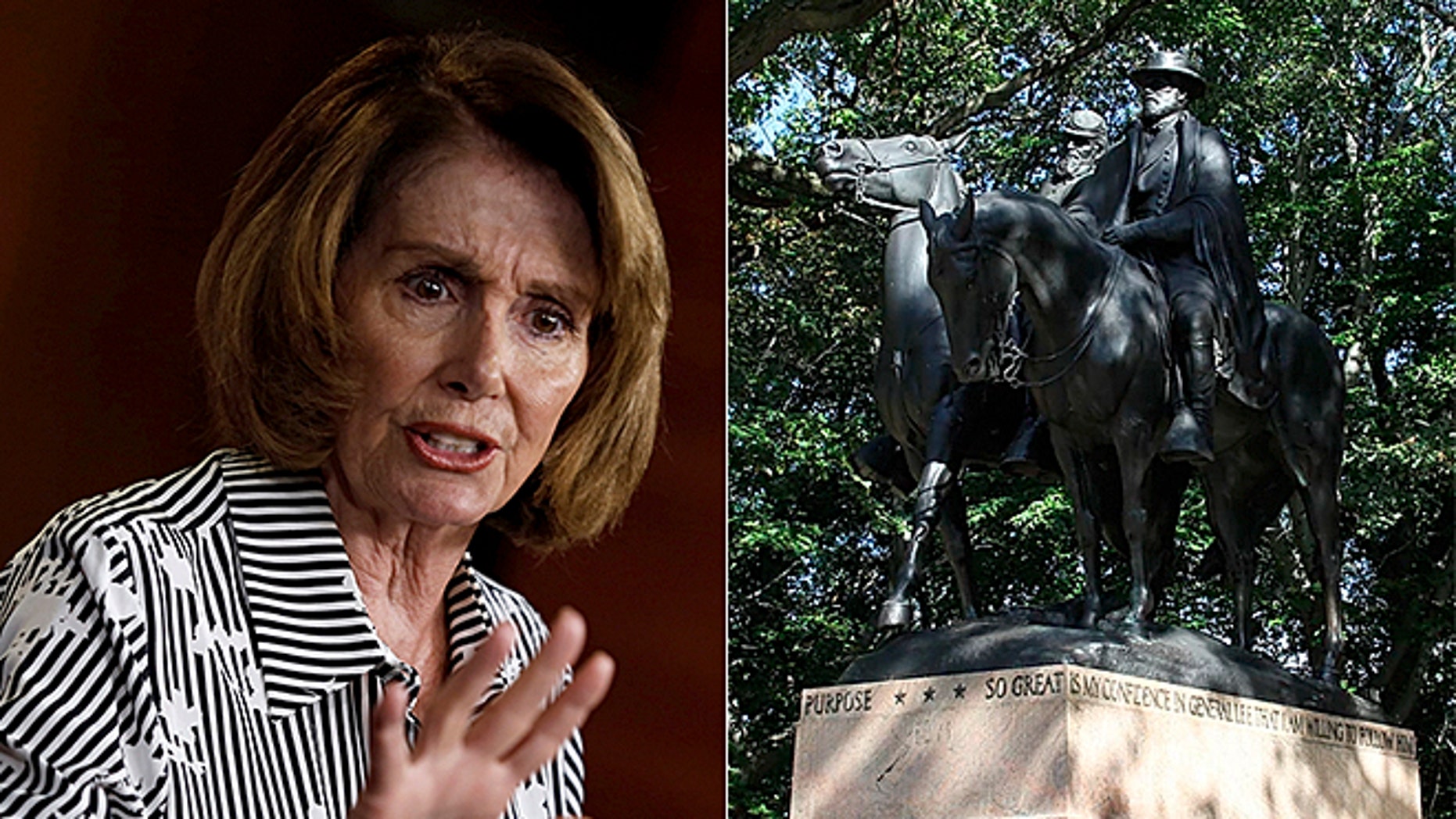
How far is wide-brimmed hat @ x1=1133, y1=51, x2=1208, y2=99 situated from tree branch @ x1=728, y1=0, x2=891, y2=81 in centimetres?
267

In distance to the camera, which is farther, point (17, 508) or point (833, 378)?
point (833, 378)

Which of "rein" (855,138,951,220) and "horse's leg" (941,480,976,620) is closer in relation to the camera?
"horse's leg" (941,480,976,620)

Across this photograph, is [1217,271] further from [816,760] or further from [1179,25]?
[1179,25]

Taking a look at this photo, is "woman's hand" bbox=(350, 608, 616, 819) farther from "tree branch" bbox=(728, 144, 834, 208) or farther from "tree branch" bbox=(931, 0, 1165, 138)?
"tree branch" bbox=(931, 0, 1165, 138)

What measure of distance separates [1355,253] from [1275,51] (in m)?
0.94

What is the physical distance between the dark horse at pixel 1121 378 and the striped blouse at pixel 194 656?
3465 mm

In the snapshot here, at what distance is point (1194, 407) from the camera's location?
5.06 metres

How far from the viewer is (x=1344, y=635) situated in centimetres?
809

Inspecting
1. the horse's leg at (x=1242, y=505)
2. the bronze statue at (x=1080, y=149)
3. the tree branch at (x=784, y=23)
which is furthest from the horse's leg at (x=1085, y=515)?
the tree branch at (x=784, y=23)

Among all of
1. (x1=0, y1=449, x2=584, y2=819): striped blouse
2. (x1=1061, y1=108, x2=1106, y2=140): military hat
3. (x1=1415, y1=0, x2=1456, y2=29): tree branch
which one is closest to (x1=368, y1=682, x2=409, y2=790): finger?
(x1=0, y1=449, x2=584, y2=819): striped blouse

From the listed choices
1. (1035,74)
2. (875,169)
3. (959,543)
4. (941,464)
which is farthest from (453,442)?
(1035,74)

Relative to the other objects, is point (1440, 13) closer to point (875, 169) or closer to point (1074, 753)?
point (875, 169)

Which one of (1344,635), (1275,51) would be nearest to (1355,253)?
(1275,51)

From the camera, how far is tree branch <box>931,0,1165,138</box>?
30.1 ft
